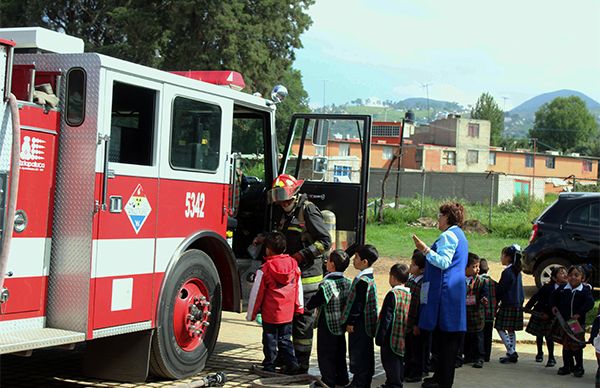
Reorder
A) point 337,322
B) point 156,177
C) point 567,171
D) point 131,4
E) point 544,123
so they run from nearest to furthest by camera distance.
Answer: point 156,177
point 337,322
point 131,4
point 567,171
point 544,123

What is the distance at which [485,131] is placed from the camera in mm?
93875

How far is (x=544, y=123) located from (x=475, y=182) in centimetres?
9264

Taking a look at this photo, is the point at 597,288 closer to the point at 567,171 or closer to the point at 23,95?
the point at 23,95

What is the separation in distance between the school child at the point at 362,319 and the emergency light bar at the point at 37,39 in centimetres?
307

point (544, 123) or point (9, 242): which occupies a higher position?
point (544, 123)

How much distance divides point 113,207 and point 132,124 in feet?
2.76

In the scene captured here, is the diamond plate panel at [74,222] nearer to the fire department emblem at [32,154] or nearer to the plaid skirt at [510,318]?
the fire department emblem at [32,154]

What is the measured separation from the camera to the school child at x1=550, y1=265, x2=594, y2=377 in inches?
351

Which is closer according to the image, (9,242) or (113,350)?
(9,242)

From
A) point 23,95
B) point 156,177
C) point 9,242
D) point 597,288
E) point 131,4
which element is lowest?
point 597,288

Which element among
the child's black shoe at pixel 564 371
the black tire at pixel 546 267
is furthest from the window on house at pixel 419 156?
the child's black shoe at pixel 564 371

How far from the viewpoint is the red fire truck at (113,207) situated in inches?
231

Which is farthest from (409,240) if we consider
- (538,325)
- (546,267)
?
(538,325)

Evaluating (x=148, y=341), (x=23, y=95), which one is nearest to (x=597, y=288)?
(x=148, y=341)
